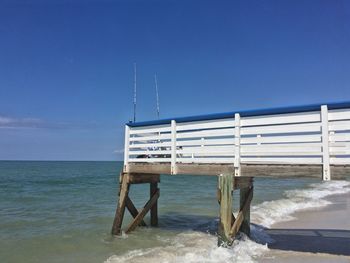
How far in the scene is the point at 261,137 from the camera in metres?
9.10

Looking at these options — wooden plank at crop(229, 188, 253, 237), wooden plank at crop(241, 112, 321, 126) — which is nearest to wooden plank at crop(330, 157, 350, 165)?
→ wooden plank at crop(241, 112, 321, 126)

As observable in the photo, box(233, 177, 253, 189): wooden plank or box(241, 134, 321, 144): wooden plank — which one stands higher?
box(241, 134, 321, 144): wooden plank

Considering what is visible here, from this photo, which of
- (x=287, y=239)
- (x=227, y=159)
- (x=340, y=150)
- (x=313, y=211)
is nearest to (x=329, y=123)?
(x=340, y=150)

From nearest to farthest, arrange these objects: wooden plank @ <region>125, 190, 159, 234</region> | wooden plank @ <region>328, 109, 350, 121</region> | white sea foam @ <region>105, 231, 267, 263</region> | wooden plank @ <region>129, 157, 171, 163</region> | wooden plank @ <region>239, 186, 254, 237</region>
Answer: wooden plank @ <region>328, 109, 350, 121</region>
white sea foam @ <region>105, 231, 267, 263</region>
wooden plank @ <region>239, 186, 254, 237</region>
wooden plank @ <region>129, 157, 171, 163</region>
wooden plank @ <region>125, 190, 159, 234</region>

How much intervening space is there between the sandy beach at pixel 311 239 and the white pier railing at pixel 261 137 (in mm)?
2231

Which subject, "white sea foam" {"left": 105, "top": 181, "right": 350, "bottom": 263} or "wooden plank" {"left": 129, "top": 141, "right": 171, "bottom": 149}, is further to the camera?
"wooden plank" {"left": 129, "top": 141, "right": 171, "bottom": 149}

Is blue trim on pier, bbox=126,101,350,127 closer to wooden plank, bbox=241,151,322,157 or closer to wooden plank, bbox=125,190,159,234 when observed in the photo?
wooden plank, bbox=241,151,322,157

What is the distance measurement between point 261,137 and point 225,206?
5.80 ft

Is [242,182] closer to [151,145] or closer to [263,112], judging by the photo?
[263,112]

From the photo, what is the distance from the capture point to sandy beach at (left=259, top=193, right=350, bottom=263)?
30.3 ft

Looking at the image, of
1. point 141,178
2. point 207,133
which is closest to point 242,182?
point 207,133

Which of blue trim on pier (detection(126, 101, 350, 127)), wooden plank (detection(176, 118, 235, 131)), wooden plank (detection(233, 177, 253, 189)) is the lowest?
wooden plank (detection(233, 177, 253, 189))

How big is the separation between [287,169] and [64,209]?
15.6 metres

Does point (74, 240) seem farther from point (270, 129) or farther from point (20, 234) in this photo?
point (270, 129)
